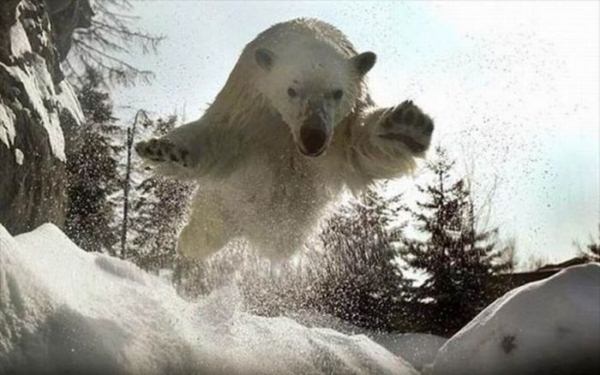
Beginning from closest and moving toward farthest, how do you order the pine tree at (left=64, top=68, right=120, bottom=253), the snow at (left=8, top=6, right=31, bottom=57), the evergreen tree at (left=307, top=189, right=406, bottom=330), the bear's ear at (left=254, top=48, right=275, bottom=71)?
the bear's ear at (left=254, top=48, right=275, bottom=71)
the snow at (left=8, top=6, right=31, bottom=57)
the pine tree at (left=64, top=68, right=120, bottom=253)
the evergreen tree at (left=307, top=189, right=406, bottom=330)

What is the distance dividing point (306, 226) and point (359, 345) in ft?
3.34

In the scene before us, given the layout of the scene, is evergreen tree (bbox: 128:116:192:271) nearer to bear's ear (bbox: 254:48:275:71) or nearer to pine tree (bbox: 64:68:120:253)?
bear's ear (bbox: 254:48:275:71)

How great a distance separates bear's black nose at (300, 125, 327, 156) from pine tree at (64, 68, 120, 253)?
8680 mm

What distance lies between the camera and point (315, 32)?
215 inches

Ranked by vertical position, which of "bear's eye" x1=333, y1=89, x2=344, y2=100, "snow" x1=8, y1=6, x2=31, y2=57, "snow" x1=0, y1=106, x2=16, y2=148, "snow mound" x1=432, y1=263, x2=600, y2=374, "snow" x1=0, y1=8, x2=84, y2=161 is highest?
"snow" x1=8, y1=6, x2=31, y2=57

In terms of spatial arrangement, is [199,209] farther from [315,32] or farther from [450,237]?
[450,237]

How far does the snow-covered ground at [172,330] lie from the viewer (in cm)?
301

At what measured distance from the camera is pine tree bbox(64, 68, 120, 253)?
1341 cm

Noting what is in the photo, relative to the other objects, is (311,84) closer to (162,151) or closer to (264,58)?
(264,58)

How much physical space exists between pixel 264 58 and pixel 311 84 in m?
0.41

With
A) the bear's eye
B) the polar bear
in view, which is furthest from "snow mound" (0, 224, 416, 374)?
the bear's eye

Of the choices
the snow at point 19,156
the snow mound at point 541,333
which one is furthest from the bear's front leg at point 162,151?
the snow at point 19,156

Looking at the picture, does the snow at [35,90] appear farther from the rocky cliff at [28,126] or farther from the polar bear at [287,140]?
the polar bear at [287,140]

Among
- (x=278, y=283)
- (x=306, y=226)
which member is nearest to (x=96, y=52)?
(x=278, y=283)
